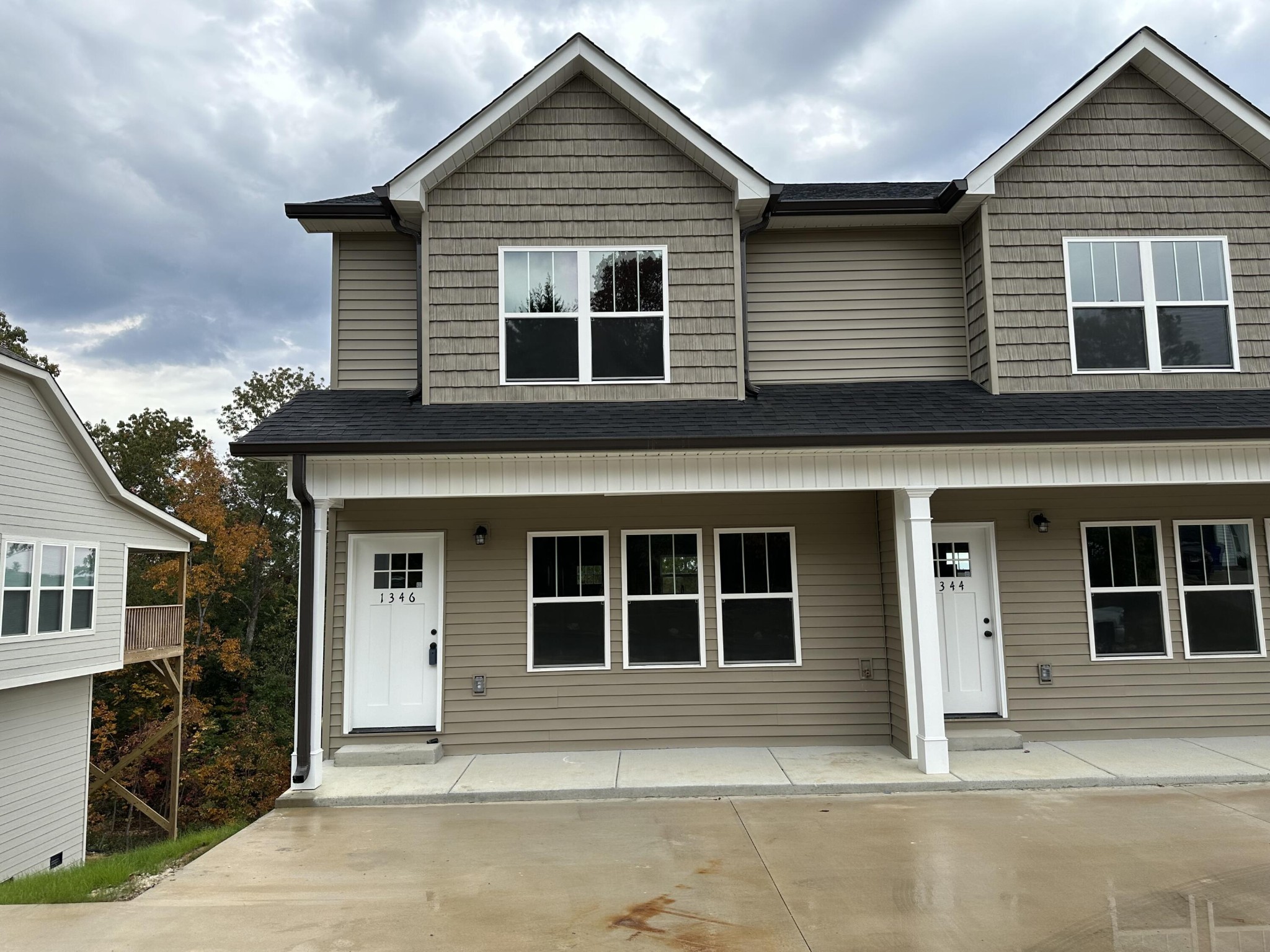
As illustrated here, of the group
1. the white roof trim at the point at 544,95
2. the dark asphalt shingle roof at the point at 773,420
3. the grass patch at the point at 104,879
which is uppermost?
the white roof trim at the point at 544,95

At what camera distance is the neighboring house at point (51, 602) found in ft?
35.1

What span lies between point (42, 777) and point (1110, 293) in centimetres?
1544

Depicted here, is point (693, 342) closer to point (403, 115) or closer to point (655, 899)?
point (655, 899)

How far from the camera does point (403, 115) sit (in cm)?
2103

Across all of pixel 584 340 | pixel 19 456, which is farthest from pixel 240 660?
pixel 584 340

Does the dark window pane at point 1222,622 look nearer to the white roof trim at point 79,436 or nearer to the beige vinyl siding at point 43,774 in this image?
the white roof trim at point 79,436

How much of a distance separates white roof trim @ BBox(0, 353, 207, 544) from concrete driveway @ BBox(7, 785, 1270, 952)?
807 cm

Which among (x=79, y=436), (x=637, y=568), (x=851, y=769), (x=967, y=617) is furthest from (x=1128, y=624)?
(x=79, y=436)

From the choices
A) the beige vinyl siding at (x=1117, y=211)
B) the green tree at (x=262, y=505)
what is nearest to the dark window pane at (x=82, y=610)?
the beige vinyl siding at (x=1117, y=211)

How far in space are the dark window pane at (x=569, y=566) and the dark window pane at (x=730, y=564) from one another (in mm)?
1398

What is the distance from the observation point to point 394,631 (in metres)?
7.70

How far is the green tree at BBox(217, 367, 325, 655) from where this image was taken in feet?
87.9

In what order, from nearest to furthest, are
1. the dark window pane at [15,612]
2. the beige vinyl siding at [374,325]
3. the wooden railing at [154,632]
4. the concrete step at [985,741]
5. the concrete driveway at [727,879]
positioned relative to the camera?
1. the concrete driveway at [727,879]
2. the concrete step at [985,741]
3. the beige vinyl siding at [374,325]
4. the dark window pane at [15,612]
5. the wooden railing at [154,632]

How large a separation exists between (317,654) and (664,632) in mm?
3160
